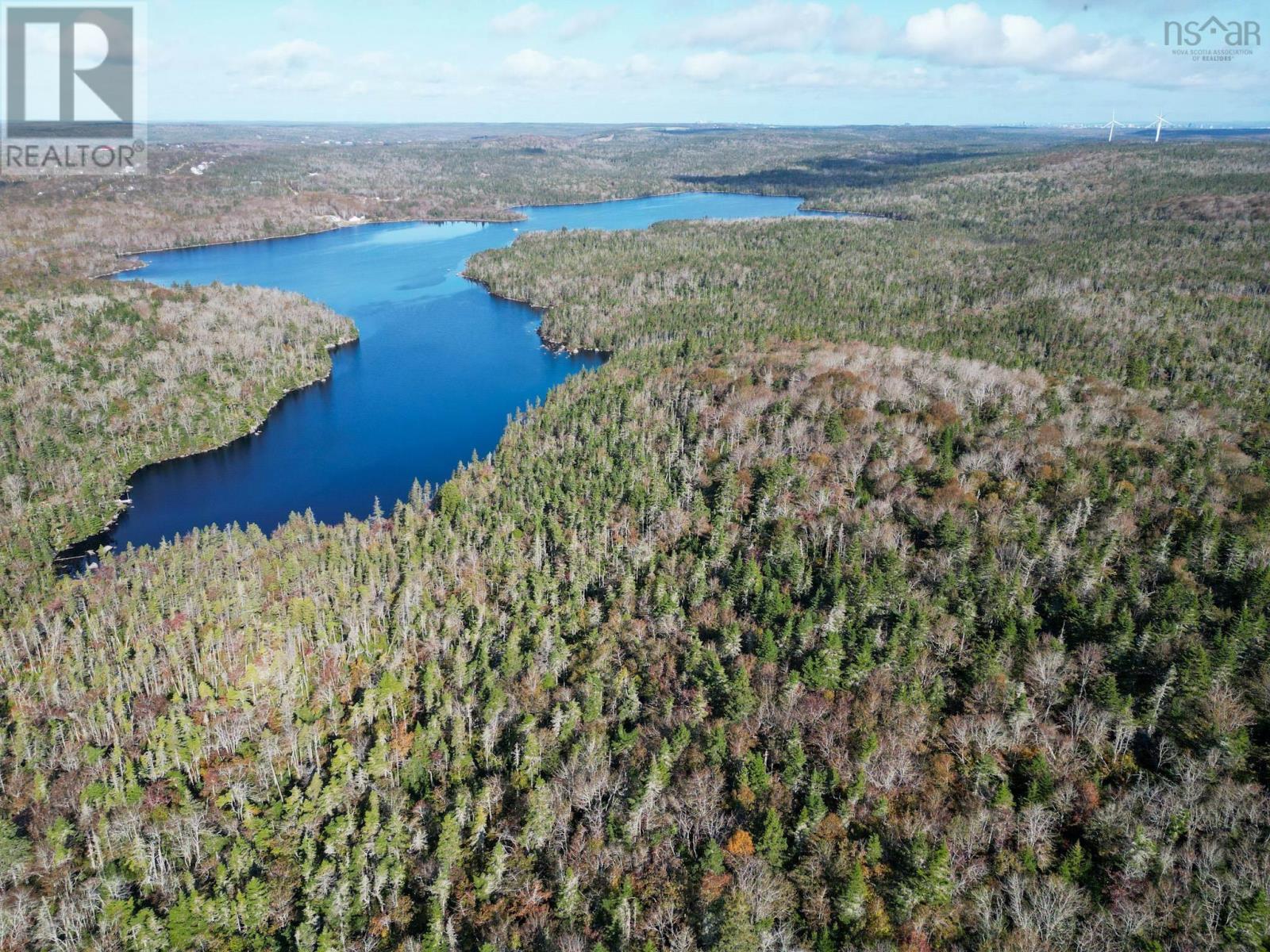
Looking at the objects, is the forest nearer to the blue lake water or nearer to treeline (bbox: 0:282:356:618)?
treeline (bbox: 0:282:356:618)

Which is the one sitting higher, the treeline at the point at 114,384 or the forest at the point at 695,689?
A: the treeline at the point at 114,384

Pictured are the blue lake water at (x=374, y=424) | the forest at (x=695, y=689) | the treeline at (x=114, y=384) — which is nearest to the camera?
the forest at (x=695, y=689)

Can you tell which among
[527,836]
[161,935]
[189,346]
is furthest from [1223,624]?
[189,346]

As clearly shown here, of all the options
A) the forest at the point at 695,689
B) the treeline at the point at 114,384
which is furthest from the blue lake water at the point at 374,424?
the forest at the point at 695,689

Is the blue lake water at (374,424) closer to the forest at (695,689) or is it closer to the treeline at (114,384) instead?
the treeline at (114,384)

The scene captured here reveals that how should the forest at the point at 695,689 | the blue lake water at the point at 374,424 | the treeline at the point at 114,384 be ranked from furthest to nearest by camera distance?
the blue lake water at the point at 374,424, the treeline at the point at 114,384, the forest at the point at 695,689

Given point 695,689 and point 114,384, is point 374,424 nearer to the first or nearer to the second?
point 114,384

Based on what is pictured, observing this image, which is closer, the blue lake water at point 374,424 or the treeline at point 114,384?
the treeline at point 114,384

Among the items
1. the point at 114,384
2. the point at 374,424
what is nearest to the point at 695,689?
the point at 374,424
